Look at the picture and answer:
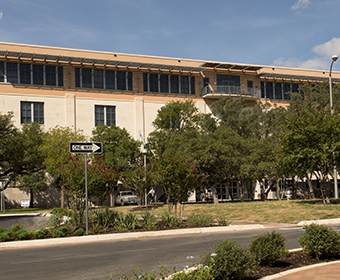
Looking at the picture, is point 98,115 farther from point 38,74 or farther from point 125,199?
point 125,199

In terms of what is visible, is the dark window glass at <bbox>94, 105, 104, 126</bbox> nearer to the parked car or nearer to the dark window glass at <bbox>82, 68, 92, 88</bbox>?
the dark window glass at <bbox>82, 68, 92, 88</bbox>

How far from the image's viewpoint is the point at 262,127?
4428cm

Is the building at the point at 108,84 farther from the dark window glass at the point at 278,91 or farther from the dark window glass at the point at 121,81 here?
the dark window glass at the point at 278,91

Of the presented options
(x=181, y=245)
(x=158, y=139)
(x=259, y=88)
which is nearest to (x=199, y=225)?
(x=181, y=245)

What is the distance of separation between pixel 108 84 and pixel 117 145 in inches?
380

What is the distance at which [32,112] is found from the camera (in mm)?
43062

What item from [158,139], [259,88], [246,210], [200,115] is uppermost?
[259,88]

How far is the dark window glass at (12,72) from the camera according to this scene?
140ft

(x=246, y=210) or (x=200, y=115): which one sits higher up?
(x=200, y=115)

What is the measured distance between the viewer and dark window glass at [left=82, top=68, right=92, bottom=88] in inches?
1815

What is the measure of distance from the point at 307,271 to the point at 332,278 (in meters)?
0.72

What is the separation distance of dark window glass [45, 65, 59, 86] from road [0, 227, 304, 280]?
1413 inches

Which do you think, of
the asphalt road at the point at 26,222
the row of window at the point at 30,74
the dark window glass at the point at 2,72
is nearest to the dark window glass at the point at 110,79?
the row of window at the point at 30,74

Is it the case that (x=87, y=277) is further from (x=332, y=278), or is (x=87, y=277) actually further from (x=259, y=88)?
(x=259, y=88)
